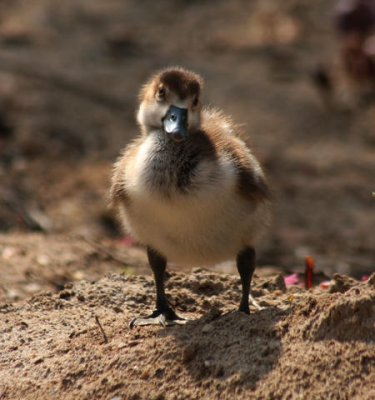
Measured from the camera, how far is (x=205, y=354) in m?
4.12

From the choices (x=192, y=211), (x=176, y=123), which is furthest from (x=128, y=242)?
(x=192, y=211)

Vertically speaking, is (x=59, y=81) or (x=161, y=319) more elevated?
(x=59, y=81)

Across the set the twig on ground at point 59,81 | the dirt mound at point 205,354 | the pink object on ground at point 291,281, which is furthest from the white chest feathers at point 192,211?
the twig on ground at point 59,81

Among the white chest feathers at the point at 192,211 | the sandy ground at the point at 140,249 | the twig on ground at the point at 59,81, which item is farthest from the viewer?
the twig on ground at the point at 59,81

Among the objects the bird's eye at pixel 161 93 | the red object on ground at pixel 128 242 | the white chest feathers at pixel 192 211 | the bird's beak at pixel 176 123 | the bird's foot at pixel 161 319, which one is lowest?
the red object on ground at pixel 128 242

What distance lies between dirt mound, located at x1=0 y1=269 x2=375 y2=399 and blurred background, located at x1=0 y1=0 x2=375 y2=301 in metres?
1.17

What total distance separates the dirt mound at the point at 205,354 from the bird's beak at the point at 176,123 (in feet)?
2.71

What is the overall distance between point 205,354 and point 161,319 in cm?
58

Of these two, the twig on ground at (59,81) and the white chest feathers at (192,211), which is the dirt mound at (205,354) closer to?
the white chest feathers at (192,211)

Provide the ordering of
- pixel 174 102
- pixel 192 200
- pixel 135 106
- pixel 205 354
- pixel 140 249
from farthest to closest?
1. pixel 135 106
2. pixel 140 249
3. pixel 174 102
4. pixel 192 200
5. pixel 205 354

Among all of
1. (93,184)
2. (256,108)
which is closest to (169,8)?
(256,108)

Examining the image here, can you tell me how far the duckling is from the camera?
177 inches

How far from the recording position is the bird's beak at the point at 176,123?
4.60 metres

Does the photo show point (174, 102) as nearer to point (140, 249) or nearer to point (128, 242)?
point (140, 249)
